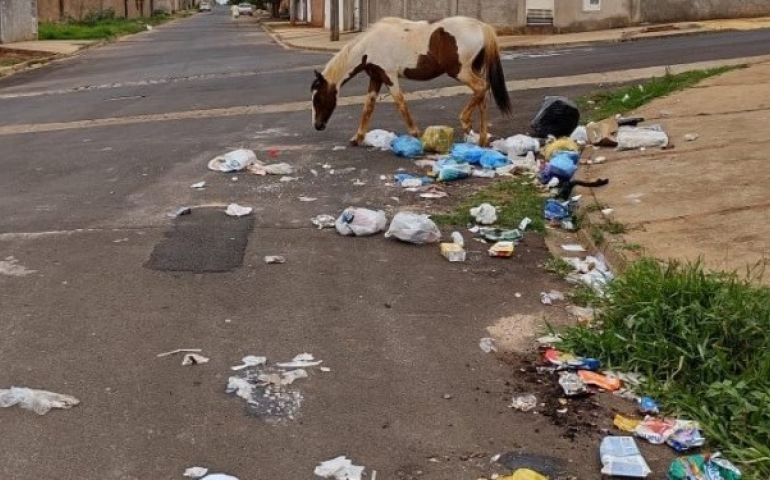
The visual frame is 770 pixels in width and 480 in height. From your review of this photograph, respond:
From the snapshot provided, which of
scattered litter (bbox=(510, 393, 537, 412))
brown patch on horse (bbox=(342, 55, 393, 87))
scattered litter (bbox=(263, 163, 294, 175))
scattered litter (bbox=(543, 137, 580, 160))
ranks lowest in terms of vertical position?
scattered litter (bbox=(510, 393, 537, 412))

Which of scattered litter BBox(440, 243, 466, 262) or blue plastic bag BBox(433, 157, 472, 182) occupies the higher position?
blue plastic bag BBox(433, 157, 472, 182)

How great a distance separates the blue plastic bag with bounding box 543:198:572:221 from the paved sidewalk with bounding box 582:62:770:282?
320 millimetres

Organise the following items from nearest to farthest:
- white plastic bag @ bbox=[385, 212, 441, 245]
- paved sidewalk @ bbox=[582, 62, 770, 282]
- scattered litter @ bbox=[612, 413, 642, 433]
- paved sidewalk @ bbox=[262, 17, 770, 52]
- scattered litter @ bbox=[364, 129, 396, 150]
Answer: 1. scattered litter @ bbox=[612, 413, 642, 433]
2. paved sidewalk @ bbox=[582, 62, 770, 282]
3. white plastic bag @ bbox=[385, 212, 441, 245]
4. scattered litter @ bbox=[364, 129, 396, 150]
5. paved sidewalk @ bbox=[262, 17, 770, 52]

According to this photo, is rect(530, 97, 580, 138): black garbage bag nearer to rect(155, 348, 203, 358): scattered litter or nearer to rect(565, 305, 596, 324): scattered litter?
rect(565, 305, 596, 324): scattered litter

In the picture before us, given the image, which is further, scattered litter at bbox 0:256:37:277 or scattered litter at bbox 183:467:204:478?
scattered litter at bbox 0:256:37:277

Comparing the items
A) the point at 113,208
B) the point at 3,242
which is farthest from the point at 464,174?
the point at 3,242

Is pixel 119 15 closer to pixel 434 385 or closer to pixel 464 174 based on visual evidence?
pixel 464 174

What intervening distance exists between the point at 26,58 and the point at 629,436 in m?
30.8

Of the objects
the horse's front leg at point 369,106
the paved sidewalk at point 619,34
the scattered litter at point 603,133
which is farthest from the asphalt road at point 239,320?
the paved sidewalk at point 619,34

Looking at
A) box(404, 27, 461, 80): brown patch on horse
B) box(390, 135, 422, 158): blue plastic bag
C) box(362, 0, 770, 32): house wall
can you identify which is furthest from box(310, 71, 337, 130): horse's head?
box(362, 0, 770, 32): house wall

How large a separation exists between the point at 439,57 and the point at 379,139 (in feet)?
4.11

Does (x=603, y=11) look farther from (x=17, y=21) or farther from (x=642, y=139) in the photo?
(x=17, y=21)

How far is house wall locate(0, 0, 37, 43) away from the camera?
3600 centimetres

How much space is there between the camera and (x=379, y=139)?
456 inches
